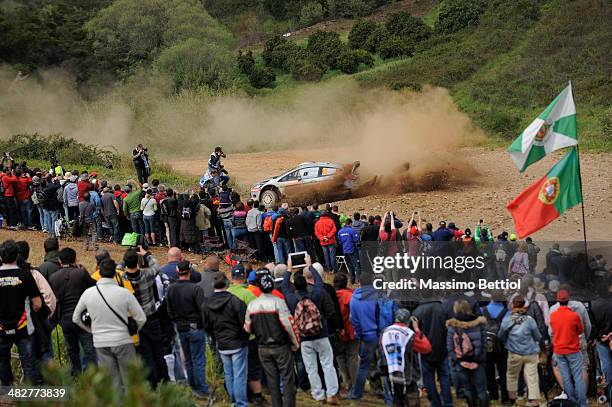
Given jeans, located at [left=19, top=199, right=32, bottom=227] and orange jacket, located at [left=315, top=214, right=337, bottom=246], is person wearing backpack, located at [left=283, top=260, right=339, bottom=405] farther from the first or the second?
jeans, located at [left=19, top=199, right=32, bottom=227]

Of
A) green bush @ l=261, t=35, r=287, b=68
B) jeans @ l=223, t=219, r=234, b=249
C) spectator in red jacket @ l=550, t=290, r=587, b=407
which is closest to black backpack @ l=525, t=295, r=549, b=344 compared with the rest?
spectator in red jacket @ l=550, t=290, r=587, b=407

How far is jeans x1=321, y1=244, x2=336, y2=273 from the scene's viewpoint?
17.8m

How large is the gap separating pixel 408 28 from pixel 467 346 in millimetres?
52309

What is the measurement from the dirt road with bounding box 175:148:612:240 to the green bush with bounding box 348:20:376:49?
2720 cm

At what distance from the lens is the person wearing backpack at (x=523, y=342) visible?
1059 centimetres

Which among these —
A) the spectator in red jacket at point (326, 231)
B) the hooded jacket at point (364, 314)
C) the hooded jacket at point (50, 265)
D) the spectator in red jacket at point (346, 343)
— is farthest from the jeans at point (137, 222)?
the hooded jacket at point (364, 314)

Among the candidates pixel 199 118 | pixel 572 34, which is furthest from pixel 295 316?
pixel 572 34

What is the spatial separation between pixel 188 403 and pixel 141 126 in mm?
39520

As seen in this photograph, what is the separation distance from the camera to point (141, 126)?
47.6m

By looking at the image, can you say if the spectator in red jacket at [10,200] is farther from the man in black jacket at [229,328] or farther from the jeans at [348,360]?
Answer: the man in black jacket at [229,328]

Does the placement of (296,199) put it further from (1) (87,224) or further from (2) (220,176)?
(1) (87,224)

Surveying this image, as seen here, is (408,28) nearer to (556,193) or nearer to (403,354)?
(556,193)

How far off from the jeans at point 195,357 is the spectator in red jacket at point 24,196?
12.3 meters

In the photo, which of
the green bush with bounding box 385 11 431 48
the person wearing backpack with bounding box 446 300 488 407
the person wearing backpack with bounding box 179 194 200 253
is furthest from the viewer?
the green bush with bounding box 385 11 431 48
